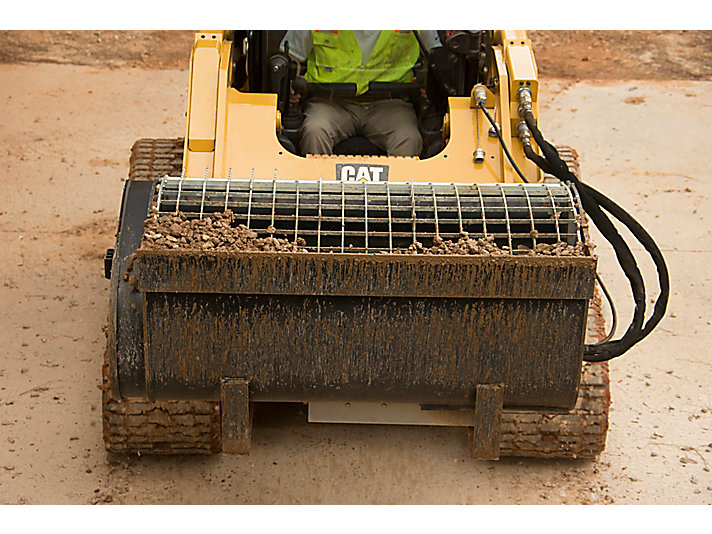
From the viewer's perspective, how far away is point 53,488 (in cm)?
425

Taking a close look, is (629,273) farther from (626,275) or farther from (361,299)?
(361,299)

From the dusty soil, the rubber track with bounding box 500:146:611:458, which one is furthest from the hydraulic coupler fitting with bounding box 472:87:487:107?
the dusty soil

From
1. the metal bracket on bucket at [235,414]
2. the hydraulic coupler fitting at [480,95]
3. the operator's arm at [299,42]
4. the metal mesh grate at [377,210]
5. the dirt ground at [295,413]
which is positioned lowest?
the dirt ground at [295,413]

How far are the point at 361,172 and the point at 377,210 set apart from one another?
1.10 metres

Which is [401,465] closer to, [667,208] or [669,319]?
[669,319]

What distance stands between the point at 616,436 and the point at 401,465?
101cm

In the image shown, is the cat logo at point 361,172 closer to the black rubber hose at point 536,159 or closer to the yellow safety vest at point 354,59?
the black rubber hose at point 536,159

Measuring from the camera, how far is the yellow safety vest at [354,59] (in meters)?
5.47

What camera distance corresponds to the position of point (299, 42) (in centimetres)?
534

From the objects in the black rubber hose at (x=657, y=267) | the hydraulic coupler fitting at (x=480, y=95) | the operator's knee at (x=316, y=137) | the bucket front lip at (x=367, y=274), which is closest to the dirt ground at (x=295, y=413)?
the black rubber hose at (x=657, y=267)

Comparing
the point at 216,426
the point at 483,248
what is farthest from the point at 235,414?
the point at 483,248

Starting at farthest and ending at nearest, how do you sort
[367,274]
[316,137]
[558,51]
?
[558,51]
[316,137]
[367,274]

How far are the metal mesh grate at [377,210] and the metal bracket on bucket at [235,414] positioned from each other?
532 millimetres

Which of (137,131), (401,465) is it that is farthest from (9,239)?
(401,465)
